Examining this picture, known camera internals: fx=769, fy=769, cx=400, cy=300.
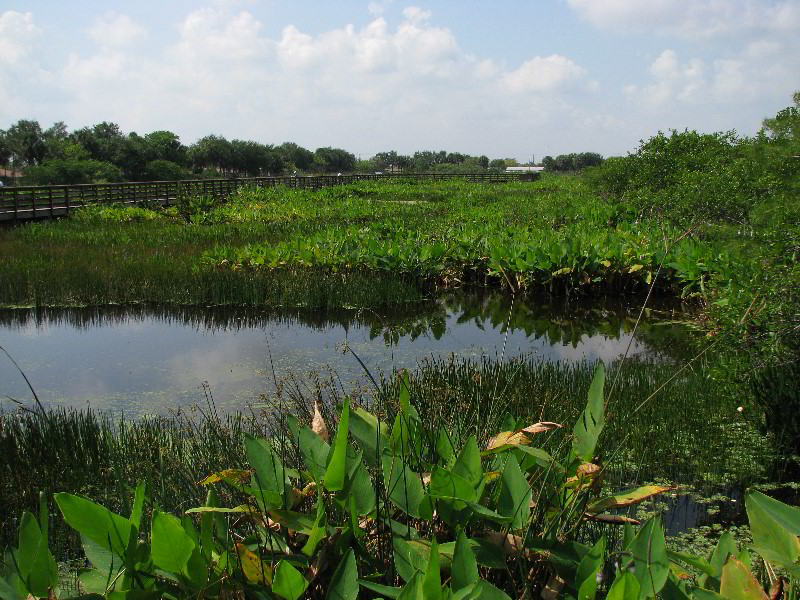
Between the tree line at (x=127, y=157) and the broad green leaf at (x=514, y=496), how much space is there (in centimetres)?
6160

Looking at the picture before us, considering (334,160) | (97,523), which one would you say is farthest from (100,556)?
(334,160)

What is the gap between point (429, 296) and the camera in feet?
45.4

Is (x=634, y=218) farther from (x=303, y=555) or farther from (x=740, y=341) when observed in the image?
(x=303, y=555)

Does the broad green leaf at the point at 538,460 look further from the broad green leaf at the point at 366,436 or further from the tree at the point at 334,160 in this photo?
the tree at the point at 334,160

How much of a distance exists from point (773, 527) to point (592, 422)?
568 mm

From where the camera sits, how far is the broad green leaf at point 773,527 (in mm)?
1839

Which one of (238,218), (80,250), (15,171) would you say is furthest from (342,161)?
(80,250)

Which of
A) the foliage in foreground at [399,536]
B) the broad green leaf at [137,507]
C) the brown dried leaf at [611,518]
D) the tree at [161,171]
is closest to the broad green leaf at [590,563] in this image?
the foliage in foreground at [399,536]

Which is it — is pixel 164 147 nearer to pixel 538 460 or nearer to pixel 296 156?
pixel 296 156

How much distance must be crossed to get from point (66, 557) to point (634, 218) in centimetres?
2083

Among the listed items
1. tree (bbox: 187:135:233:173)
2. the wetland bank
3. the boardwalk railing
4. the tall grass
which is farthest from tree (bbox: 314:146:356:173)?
the tall grass

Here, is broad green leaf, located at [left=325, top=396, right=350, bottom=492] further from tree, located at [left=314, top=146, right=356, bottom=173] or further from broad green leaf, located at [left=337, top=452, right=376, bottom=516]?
tree, located at [left=314, top=146, right=356, bottom=173]

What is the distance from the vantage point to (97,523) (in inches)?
73.3

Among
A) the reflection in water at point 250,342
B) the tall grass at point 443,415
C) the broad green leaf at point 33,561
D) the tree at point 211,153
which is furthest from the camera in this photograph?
the tree at point 211,153
